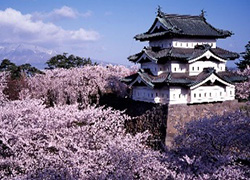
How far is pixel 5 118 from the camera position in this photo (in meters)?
9.58

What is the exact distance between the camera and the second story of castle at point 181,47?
1844cm

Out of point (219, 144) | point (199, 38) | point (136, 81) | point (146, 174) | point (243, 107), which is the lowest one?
point (146, 174)

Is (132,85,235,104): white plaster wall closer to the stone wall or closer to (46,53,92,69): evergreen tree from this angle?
the stone wall

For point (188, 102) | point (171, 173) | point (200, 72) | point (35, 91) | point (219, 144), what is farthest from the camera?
point (35, 91)

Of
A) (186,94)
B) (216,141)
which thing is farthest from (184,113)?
(216,141)

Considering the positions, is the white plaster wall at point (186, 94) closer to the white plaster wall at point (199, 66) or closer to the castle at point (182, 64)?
the castle at point (182, 64)

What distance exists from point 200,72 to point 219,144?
10.5m

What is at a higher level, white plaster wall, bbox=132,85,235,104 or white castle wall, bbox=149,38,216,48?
white castle wall, bbox=149,38,216,48

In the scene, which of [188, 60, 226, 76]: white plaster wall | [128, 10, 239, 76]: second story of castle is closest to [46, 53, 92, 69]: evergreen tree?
[128, 10, 239, 76]: second story of castle

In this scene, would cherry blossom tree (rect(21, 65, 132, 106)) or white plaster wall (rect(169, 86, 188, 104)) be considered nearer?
white plaster wall (rect(169, 86, 188, 104))

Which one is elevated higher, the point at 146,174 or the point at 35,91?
the point at 35,91

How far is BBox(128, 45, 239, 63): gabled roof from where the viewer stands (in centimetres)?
1809

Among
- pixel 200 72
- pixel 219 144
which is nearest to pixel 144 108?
pixel 200 72

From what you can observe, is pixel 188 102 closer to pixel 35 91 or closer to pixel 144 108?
pixel 144 108
